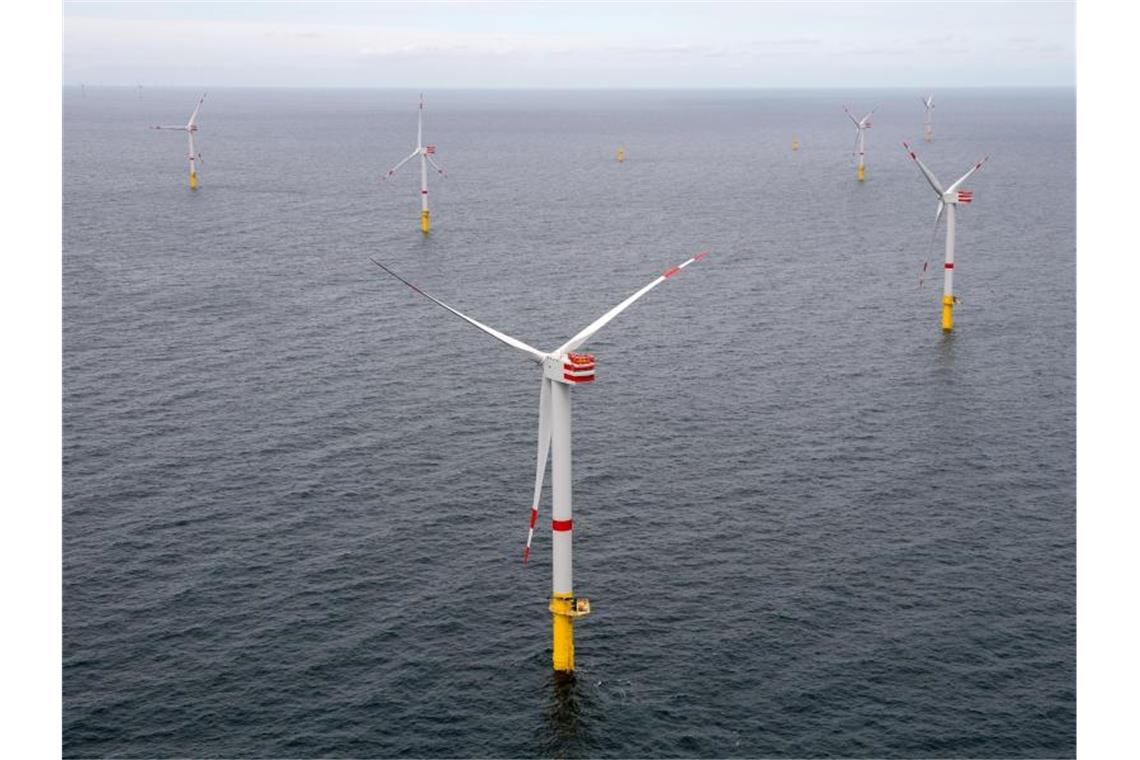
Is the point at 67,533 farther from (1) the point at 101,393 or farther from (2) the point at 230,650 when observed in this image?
(1) the point at 101,393

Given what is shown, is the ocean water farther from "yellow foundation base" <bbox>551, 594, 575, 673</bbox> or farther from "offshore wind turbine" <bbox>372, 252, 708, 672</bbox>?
"offshore wind turbine" <bbox>372, 252, 708, 672</bbox>

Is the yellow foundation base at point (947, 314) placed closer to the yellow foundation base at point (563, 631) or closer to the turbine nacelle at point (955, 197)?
the turbine nacelle at point (955, 197)

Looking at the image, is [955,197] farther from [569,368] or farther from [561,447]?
[569,368]

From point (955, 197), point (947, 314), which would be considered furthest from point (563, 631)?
point (955, 197)

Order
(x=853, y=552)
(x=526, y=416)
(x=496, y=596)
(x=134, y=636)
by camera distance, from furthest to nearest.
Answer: (x=526, y=416) < (x=853, y=552) < (x=496, y=596) < (x=134, y=636)

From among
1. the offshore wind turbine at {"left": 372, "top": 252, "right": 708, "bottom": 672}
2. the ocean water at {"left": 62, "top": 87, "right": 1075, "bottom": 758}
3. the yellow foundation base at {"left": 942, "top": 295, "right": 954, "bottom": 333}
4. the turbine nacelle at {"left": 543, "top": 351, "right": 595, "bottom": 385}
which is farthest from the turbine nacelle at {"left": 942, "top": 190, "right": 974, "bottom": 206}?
the turbine nacelle at {"left": 543, "top": 351, "right": 595, "bottom": 385}

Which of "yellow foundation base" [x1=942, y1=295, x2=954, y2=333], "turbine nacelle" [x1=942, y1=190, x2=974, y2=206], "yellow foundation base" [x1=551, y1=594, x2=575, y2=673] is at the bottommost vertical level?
"yellow foundation base" [x1=551, y1=594, x2=575, y2=673]

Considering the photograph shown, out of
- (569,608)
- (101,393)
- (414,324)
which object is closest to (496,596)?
(569,608)
